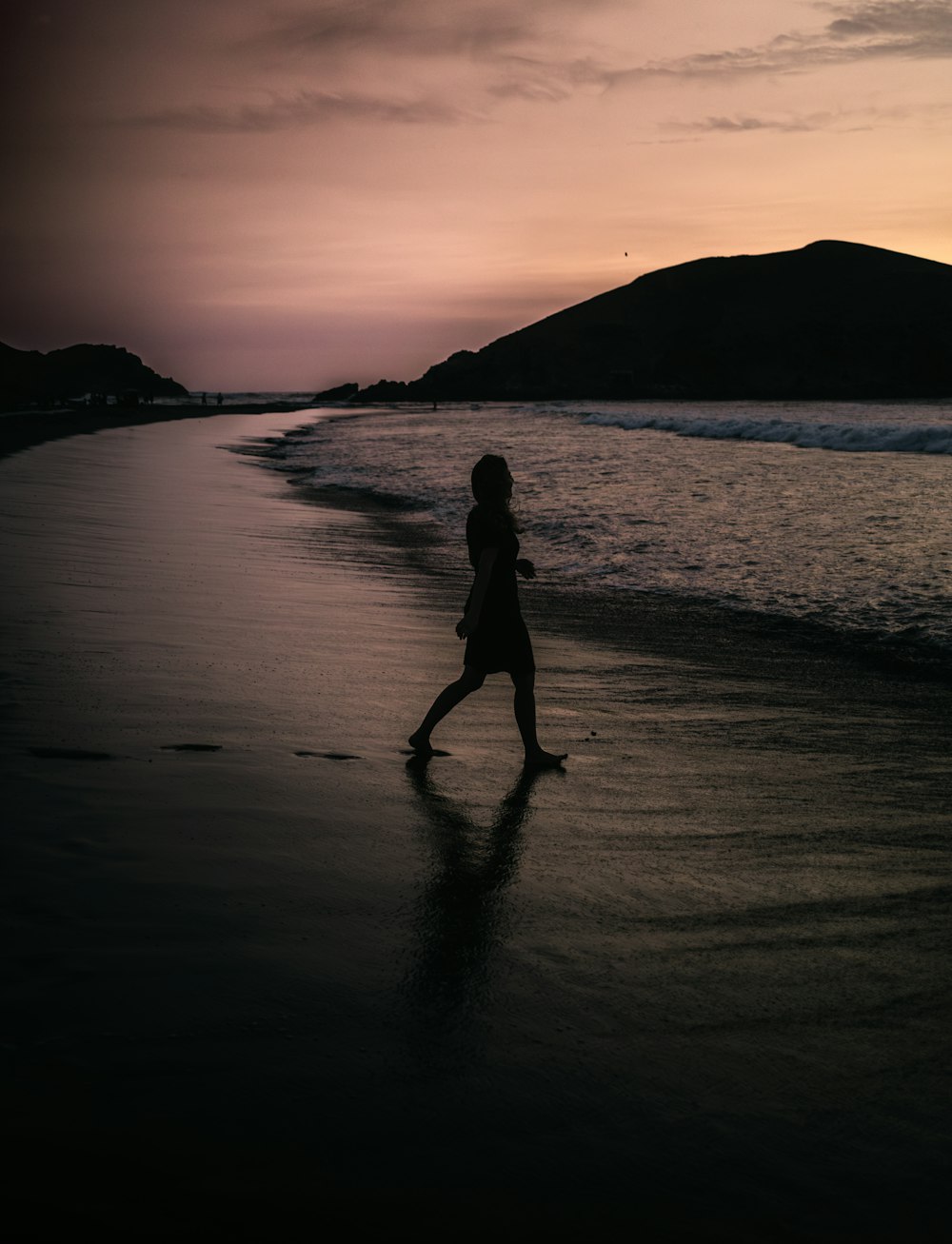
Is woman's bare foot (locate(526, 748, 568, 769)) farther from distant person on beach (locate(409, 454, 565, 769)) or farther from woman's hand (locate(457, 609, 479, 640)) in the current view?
woman's hand (locate(457, 609, 479, 640))

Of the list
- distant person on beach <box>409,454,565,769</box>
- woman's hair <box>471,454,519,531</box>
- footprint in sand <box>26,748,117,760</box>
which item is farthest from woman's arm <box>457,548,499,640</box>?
footprint in sand <box>26,748,117,760</box>

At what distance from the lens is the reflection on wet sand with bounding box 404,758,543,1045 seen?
288 centimetres

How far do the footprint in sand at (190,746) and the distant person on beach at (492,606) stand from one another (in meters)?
0.99

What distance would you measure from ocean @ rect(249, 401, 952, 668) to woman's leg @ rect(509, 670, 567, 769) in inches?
155

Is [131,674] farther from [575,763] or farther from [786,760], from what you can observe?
[786,760]

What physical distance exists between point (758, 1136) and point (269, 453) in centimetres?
3459

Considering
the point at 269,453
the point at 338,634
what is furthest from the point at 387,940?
the point at 269,453

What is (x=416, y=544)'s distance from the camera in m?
14.4

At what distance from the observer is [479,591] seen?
5371mm

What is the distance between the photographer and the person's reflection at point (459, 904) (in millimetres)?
2893

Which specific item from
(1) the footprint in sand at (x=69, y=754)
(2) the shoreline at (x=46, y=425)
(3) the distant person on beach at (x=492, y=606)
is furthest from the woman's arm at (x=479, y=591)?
(2) the shoreline at (x=46, y=425)

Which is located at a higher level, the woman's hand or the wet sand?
the woman's hand

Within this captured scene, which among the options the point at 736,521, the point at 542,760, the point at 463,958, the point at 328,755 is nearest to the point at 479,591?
the point at 542,760

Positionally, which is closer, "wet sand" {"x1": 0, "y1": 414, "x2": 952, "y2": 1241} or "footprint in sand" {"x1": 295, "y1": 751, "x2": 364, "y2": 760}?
"wet sand" {"x1": 0, "y1": 414, "x2": 952, "y2": 1241}
